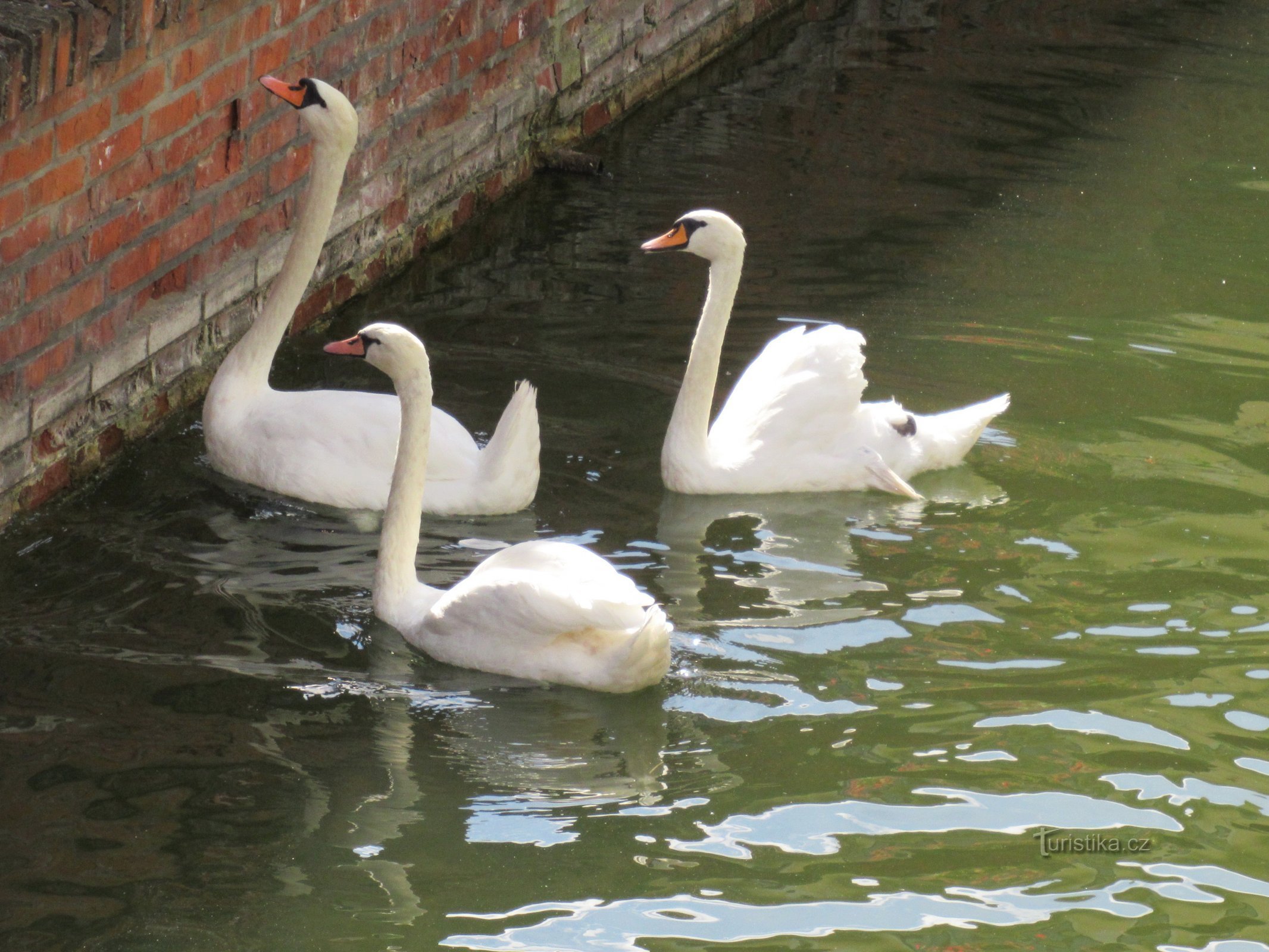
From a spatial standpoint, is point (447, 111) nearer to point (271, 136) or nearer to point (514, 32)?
point (514, 32)

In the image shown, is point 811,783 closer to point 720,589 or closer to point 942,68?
point 720,589

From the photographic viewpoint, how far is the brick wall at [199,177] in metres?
5.57

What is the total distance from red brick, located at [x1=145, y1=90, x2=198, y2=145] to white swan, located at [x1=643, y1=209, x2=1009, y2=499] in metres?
1.60

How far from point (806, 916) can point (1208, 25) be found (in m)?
9.94

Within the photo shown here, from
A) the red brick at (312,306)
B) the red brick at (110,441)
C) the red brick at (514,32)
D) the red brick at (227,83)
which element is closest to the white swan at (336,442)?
the red brick at (110,441)

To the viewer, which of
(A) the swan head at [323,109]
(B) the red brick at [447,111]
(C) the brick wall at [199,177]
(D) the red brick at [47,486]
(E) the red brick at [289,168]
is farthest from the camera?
(B) the red brick at [447,111]

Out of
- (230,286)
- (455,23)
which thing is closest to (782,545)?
(230,286)

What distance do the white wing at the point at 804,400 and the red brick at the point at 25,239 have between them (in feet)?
7.40

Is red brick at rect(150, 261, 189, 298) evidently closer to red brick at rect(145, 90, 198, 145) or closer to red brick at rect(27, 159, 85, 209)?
red brick at rect(145, 90, 198, 145)

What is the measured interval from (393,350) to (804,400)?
165cm

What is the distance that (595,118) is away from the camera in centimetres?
980

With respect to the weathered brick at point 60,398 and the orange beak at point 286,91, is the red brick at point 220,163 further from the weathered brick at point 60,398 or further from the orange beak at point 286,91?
the weathered brick at point 60,398

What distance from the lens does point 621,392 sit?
6.95 meters

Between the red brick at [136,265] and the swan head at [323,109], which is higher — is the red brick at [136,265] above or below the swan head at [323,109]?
below
